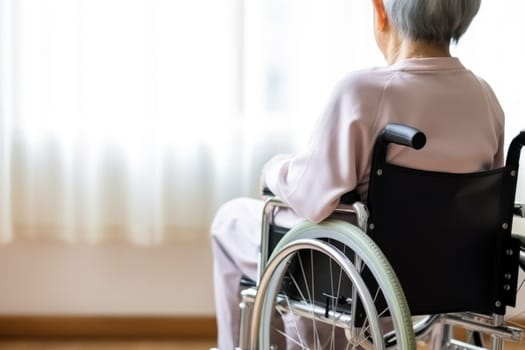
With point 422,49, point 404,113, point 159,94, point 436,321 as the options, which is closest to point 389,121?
point 404,113

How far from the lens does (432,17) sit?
1516mm

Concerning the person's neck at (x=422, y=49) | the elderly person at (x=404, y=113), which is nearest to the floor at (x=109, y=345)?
the elderly person at (x=404, y=113)

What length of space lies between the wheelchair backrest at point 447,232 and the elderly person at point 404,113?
2.0 inches

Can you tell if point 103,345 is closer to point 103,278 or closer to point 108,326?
point 108,326

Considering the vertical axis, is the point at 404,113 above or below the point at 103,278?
above

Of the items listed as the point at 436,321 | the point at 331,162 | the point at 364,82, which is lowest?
the point at 436,321

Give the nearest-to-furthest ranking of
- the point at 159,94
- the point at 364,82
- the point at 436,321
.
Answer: the point at 364,82, the point at 436,321, the point at 159,94

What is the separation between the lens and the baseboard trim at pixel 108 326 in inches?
99.3

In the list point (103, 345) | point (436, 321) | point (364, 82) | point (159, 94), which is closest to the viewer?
point (364, 82)

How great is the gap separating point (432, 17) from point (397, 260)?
466 mm

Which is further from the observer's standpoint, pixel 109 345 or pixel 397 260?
pixel 109 345

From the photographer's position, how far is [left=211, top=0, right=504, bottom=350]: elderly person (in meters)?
1.47

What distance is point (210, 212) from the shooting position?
244 cm

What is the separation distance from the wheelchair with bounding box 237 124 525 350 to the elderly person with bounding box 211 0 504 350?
0.04m
